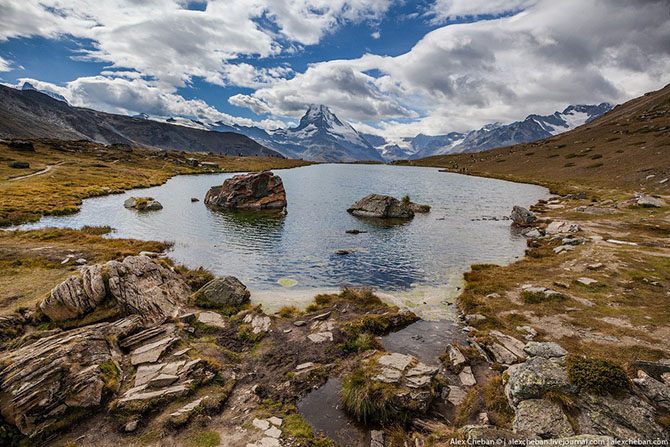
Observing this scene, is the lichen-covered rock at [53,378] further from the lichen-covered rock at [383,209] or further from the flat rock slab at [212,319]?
the lichen-covered rock at [383,209]

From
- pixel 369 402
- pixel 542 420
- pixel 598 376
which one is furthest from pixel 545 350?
pixel 369 402

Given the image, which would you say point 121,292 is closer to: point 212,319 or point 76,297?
point 76,297

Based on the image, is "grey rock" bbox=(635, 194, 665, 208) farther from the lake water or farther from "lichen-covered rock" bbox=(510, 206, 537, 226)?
the lake water

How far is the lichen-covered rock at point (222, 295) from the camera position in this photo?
30.8 m

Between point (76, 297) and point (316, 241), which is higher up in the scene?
point (76, 297)

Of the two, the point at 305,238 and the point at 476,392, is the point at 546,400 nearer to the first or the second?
the point at 476,392

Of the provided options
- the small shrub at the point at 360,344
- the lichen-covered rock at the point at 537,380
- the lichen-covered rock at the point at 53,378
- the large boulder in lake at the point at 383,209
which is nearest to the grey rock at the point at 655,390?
the lichen-covered rock at the point at 537,380

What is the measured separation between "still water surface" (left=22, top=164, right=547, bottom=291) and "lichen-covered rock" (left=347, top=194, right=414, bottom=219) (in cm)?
402

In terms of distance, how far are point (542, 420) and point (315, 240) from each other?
46.4 meters

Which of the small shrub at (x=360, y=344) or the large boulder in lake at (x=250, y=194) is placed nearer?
the small shrub at (x=360, y=344)

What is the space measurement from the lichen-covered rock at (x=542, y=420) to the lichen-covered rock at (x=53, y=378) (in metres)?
21.4

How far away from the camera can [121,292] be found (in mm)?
26375

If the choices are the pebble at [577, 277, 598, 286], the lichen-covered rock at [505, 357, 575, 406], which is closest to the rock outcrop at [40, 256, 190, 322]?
the lichen-covered rock at [505, 357, 575, 406]

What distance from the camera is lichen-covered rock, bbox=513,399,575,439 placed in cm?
1363
